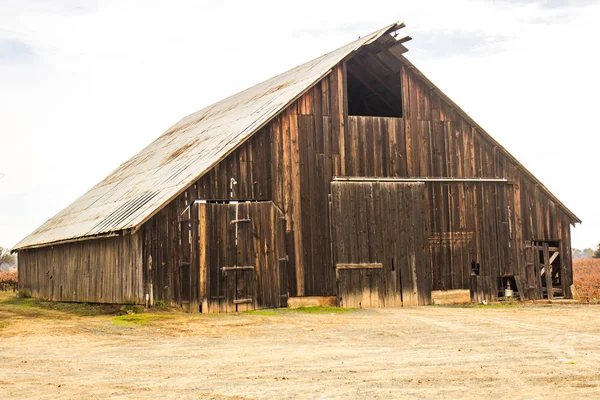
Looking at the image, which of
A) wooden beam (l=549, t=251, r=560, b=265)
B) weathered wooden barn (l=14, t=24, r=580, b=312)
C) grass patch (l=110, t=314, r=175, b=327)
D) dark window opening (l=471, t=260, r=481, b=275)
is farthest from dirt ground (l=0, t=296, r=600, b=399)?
wooden beam (l=549, t=251, r=560, b=265)

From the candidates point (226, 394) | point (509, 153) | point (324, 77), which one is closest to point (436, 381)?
point (226, 394)

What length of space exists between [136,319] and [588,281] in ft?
87.0

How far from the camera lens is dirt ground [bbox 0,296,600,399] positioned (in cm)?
937

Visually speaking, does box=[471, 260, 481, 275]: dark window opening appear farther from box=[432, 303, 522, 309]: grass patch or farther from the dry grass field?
the dry grass field

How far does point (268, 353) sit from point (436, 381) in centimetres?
383

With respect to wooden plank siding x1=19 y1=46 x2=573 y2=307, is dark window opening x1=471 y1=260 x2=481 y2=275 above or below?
below

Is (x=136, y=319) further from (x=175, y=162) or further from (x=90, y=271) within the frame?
(x=175, y=162)

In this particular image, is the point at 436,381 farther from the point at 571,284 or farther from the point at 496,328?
the point at 571,284

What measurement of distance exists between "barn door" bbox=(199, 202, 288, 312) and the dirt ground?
1110 mm

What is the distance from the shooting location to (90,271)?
23719 millimetres

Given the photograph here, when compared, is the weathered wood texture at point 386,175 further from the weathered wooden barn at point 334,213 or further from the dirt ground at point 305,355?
the dirt ground at point 305,355

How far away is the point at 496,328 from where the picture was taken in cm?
1620

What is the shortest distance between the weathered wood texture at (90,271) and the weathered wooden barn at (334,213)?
8 cm

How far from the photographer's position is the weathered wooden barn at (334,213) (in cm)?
2033
